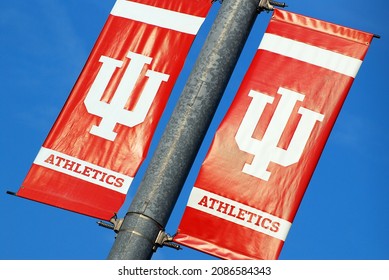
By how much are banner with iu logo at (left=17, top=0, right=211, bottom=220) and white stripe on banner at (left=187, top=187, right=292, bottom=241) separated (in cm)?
84

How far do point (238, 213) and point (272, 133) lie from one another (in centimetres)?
103

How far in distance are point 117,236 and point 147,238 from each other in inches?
13.6

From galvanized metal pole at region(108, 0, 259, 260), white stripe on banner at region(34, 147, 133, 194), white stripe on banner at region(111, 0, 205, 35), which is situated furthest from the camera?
white stripe on banner at region(111, 0, 205, 35)

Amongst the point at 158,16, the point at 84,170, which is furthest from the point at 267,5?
the point at 84,170

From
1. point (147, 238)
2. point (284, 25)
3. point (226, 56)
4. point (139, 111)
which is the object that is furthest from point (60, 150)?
point (284, 25)

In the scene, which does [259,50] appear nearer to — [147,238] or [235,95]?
[235,95]

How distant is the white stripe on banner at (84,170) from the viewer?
858cm

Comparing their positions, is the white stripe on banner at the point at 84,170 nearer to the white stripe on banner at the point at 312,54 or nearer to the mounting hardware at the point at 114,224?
the mounting hardware at the point at 114,224

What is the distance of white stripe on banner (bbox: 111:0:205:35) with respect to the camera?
9.41 m

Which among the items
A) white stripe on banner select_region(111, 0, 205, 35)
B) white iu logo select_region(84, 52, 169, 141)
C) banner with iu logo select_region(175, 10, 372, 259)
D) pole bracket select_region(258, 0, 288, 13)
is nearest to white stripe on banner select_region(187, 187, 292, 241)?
banner with iu logo select_region(175, 10, 372, 259)

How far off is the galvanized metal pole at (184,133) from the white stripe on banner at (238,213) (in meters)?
0.30

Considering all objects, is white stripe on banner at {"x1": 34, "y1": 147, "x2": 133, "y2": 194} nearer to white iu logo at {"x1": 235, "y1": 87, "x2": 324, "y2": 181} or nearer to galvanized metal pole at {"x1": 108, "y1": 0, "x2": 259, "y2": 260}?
galvanized metal pole at {"x1": 108, "y1": 0, "x2": 259, "y2": 260}

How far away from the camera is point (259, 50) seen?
9.34 m
